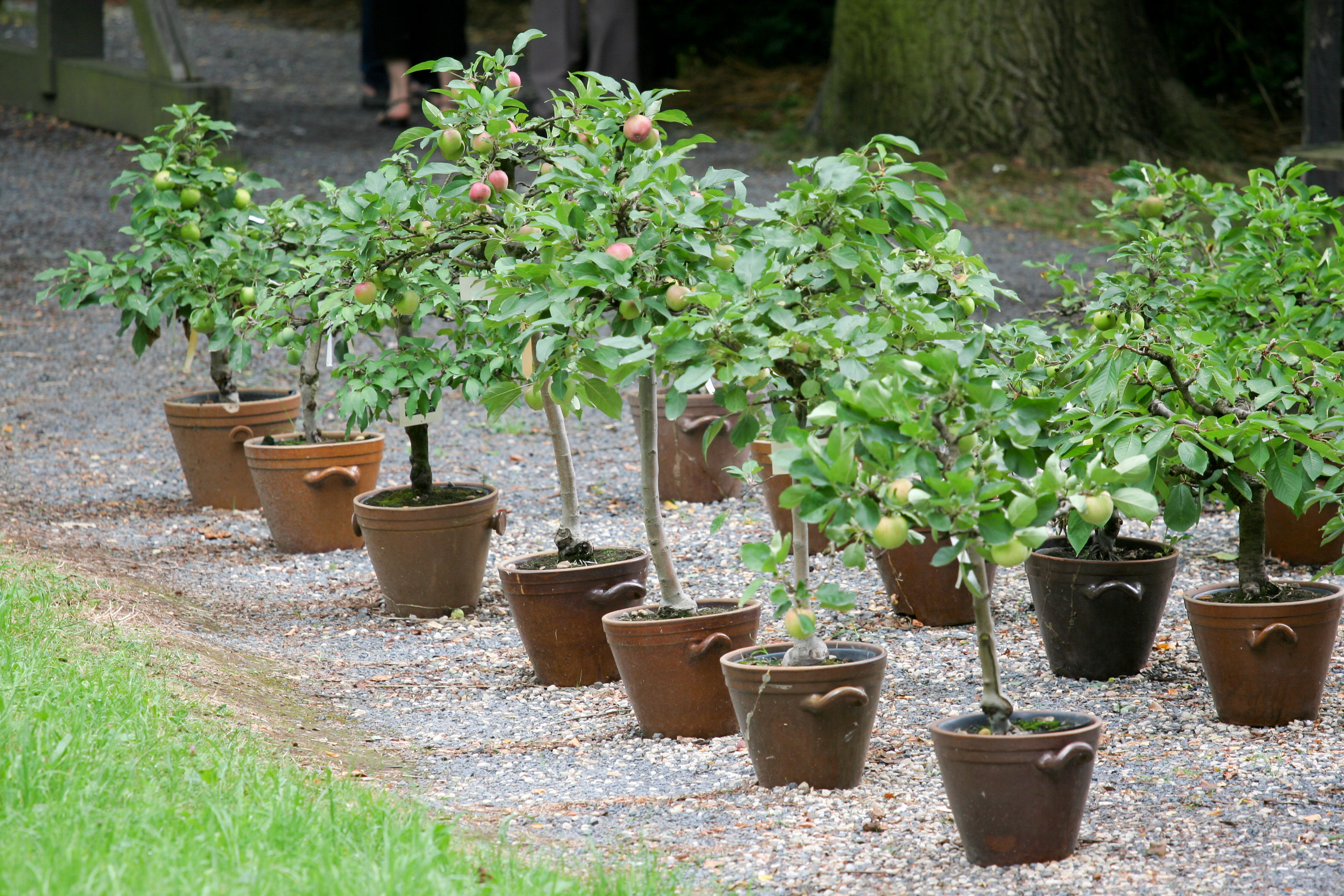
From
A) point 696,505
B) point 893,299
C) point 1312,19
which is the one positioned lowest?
point 696,505

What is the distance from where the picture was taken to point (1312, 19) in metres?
7.85

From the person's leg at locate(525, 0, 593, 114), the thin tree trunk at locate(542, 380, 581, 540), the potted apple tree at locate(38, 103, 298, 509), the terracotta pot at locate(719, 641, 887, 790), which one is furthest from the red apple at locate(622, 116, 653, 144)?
the person's leg at locate(525, 0, 593, 114)

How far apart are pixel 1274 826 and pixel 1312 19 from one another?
22.2ft

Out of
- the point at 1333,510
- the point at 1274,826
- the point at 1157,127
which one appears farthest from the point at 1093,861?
the point at 1157,127

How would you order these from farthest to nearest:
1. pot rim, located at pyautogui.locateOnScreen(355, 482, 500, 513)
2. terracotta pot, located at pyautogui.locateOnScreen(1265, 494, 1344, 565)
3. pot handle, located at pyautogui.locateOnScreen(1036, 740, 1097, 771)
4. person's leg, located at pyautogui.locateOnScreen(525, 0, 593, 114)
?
1. person's leg, located at pyautogui.locateOnScreen(525, 0, 593, 114)
2. terracotta pot, located at pyautogui.locateOnScreen(1265, 494, 1344, 565)
3. pot rim, located at pyautogui.locateOnScreen(355, 482, 500, 513)
4. pot handle, located at pyautogui.locateOnScreen(1036, 740, 1097, 771)

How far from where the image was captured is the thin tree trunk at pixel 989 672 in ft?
7.47

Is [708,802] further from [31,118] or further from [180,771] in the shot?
[31,118]

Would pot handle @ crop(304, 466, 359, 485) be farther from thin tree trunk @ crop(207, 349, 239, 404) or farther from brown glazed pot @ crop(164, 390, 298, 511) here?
thin tree trunk @ crop(207, 349, 239, 404)

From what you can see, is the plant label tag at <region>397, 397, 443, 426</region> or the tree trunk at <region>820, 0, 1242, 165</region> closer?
the plant label tag at <region>397, 397, 443, 426</region>

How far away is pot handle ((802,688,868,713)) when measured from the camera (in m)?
2.54

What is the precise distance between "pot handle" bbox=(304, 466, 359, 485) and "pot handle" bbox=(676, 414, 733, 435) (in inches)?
44.5

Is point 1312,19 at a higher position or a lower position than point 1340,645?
higher

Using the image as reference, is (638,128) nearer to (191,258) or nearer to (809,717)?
(809,717)

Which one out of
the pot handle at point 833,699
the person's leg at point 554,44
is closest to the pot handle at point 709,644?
the pot handle at point 833,699
